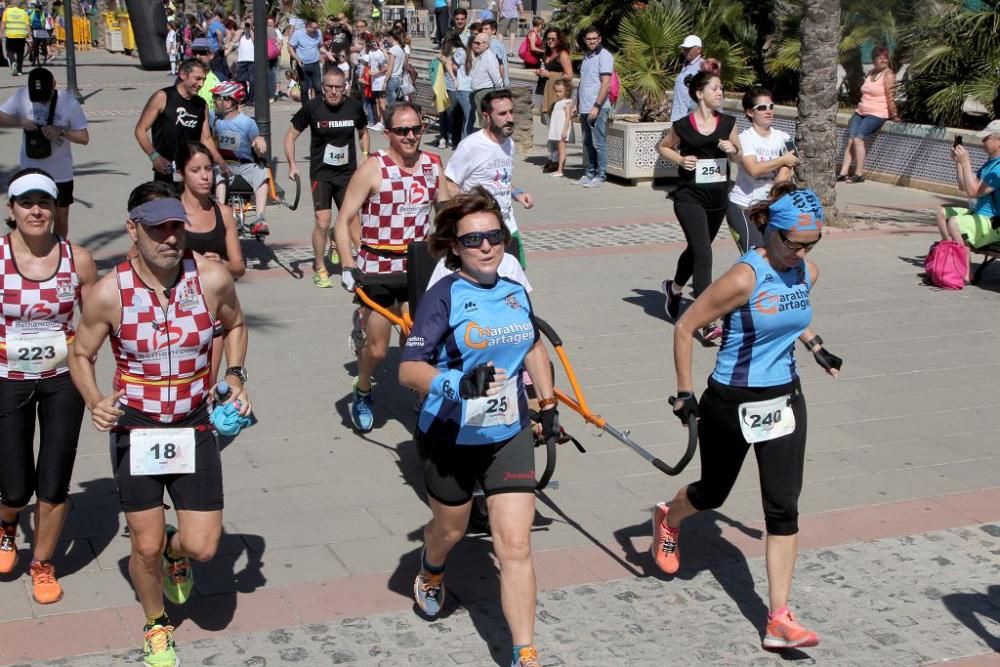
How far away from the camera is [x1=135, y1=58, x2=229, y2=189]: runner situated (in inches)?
402

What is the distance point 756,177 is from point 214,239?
410 cm

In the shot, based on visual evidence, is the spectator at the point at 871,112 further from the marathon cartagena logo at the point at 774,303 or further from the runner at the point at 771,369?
the marathon cartagena logo at the point at 774,303

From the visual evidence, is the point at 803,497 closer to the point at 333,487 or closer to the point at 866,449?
the point at 866,449

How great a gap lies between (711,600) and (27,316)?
305cm

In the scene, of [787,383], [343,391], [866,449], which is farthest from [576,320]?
[787,383]

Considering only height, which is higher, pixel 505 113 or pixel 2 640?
pixel 505 113

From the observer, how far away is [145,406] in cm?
475

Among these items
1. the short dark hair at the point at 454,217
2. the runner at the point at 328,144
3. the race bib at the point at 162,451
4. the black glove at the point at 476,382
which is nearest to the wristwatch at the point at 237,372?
the race bib at the point at 162,451

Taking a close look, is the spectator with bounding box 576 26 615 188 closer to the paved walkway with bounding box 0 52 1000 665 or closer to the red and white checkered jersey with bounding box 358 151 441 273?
the paved walkway with bounding box 0 52 1000 665

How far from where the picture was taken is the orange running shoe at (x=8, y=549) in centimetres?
559

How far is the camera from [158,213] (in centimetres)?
459

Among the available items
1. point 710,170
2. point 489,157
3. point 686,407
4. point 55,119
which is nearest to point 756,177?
point 710,170

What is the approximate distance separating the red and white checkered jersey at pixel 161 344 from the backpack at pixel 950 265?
808cm

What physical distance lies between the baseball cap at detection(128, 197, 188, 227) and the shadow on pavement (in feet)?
11.5
